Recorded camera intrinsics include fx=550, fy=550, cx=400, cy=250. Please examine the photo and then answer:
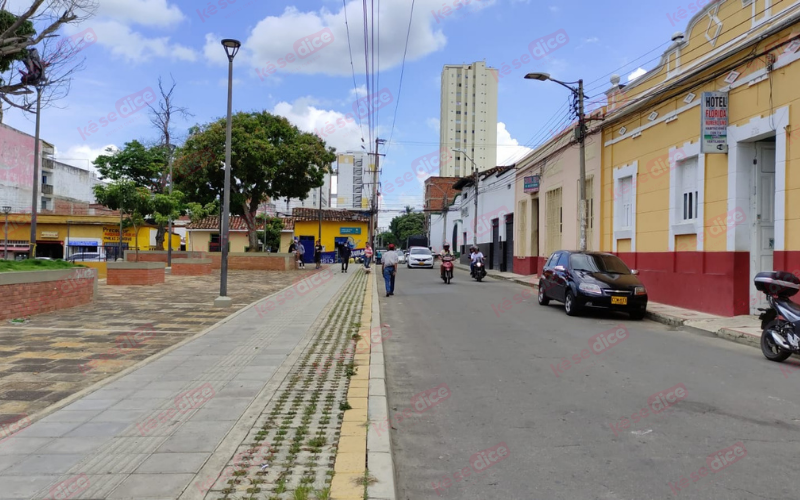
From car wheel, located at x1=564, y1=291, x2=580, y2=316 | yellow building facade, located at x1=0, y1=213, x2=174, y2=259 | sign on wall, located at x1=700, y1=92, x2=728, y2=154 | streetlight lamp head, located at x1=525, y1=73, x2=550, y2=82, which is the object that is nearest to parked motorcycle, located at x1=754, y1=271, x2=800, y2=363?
Answer: car wheel, located at x1=564, y1=291, x2=580, y2=316

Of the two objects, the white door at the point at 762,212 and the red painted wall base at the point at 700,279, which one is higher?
the white door at the point at 762,212

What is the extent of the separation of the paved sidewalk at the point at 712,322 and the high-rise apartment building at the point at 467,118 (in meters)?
98.4

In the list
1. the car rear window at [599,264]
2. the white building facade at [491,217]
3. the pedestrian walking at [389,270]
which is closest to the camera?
the car rear window at [599,264]

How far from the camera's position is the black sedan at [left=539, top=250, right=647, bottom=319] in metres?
11.5

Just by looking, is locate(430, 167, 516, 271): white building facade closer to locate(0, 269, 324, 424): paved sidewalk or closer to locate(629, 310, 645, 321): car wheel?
locate(629, 310, 645, 321): car wheel

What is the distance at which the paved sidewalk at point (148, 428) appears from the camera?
3.38 m

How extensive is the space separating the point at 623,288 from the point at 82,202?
56675 mm

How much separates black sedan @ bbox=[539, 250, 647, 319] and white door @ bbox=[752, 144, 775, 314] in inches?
88.6

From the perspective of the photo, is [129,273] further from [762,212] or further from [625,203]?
[762,212]

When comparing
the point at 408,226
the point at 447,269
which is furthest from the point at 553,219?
the point at 408,226

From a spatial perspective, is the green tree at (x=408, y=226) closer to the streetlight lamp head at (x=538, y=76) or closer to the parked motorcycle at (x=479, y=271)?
the parked motorcycle at (x=479, y=271)

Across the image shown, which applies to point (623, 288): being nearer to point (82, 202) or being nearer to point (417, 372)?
point (417, 372)

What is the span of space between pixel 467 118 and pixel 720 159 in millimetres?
104317

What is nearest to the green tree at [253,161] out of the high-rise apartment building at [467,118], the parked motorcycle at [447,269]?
the parked motorcycle at [447,269]
